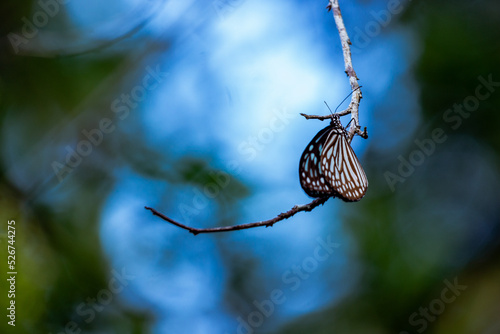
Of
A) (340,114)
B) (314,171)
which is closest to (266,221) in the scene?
(314,171)

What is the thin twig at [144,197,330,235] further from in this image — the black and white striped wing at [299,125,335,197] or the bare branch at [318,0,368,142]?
the bare branch at [318,0,368,142]

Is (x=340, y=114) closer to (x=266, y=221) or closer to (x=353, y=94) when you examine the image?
(x=353, y=94)

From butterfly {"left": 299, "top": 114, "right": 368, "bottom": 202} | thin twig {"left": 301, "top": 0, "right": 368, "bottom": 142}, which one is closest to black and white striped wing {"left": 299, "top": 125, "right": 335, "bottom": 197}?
butterfly {"left": 299, "top": 114, "right": 368, "bottom": 202}

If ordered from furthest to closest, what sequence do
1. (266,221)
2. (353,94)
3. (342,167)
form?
(342,167)
(353,94)
(266,221)

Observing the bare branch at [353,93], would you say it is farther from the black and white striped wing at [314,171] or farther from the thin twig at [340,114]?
the black and white striped wing at [314,171]

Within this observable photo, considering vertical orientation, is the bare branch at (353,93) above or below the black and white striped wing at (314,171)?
above

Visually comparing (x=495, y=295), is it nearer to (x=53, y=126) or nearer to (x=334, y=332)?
(x=334, y=332)

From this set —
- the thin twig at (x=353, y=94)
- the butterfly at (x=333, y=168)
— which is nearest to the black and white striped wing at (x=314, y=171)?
the butterfly at (x=333, y=168)

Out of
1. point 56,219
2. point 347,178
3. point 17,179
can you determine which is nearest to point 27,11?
point 17,179
